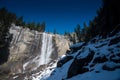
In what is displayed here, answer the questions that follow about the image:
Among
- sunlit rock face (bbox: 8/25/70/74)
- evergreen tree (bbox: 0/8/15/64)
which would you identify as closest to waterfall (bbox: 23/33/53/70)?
sunlit rock face (bbox: 8/25/70/74)

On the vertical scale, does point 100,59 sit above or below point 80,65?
above

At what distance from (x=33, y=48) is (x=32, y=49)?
0.46m

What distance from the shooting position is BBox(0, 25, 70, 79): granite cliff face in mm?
49438

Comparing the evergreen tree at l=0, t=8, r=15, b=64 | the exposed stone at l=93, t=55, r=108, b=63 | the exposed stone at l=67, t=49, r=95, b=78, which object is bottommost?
the exposed stone at l=67, t=49, r=95, b=78

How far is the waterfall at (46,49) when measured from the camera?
52.5 m

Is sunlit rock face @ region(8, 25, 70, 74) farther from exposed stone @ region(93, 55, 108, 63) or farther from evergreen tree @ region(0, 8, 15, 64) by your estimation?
exposed stone @ region(93, 55, 108, 63)

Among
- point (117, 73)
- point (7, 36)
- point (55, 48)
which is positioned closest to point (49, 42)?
point (55, 48)

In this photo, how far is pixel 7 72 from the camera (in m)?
42.4

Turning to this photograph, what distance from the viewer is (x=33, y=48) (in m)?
53.4

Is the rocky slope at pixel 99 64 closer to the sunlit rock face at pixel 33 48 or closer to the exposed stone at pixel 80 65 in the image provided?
the exposed stone at pixel 80 65

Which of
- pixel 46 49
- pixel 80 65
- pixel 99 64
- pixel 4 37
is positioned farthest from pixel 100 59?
pixel 4 37

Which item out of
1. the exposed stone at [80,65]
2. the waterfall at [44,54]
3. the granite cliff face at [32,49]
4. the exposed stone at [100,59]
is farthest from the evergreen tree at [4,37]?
the exposed stone at [100,59]

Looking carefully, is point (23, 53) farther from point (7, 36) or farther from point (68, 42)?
point (68, 42)

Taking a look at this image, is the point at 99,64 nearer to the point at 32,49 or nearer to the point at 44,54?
the point at 44,54
